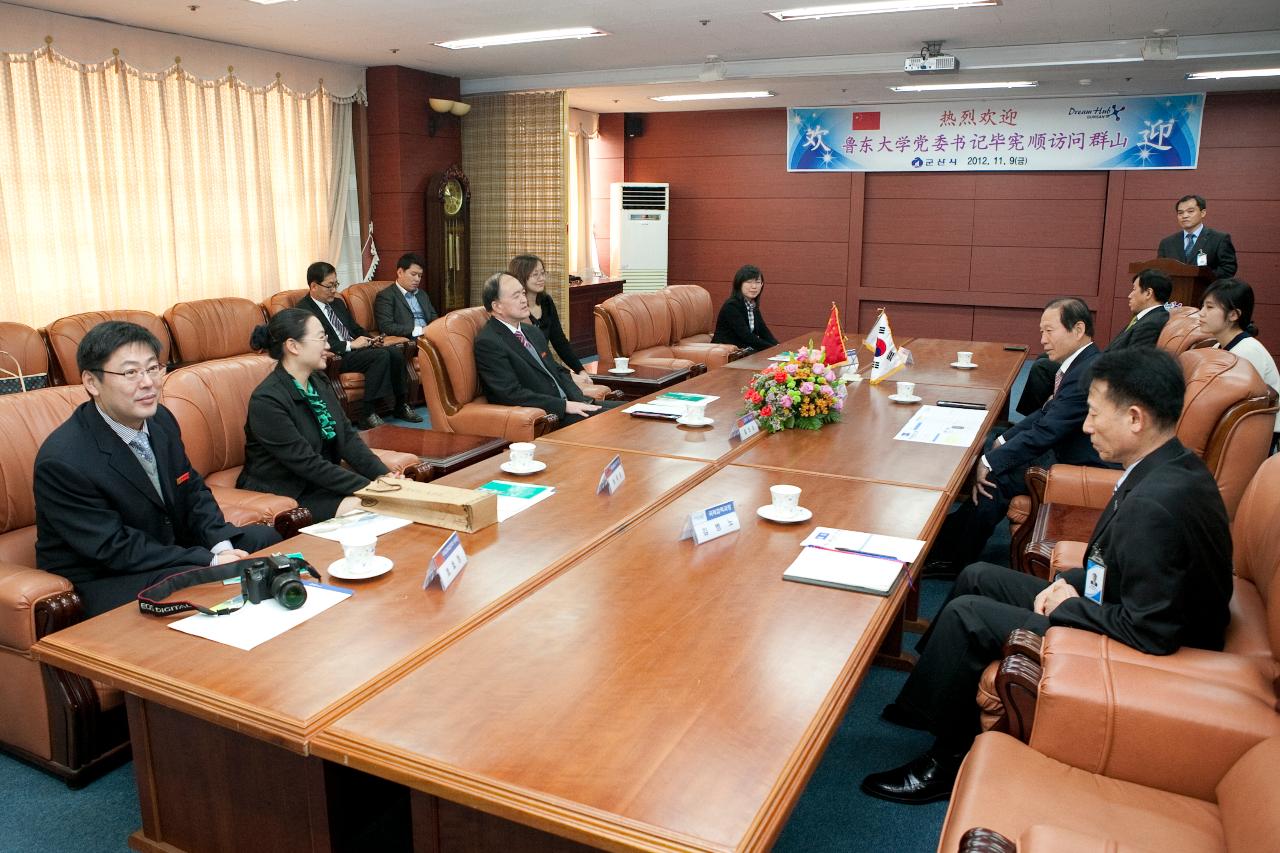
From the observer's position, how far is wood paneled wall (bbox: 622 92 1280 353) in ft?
27.0

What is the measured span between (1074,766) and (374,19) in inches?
211

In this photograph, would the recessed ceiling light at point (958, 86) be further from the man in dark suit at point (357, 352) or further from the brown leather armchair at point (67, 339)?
the brown leather armchair at point (67, 339)

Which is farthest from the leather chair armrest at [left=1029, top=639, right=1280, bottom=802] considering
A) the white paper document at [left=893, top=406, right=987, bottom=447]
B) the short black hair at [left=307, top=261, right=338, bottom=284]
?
the short black hair at [left=307, top=261, right=338, bottom=284]

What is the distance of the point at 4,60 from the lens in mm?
5148

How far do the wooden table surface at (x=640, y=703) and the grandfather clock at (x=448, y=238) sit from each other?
5996mm

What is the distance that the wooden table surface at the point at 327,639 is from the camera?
5.15ft

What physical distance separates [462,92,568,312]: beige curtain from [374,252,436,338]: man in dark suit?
1348 millimetres

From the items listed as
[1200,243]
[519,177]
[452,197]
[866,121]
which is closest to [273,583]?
[452,197]

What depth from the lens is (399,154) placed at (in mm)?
7387

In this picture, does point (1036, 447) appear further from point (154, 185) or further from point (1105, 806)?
point (154, 185)

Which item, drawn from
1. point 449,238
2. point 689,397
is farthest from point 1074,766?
point 449,238

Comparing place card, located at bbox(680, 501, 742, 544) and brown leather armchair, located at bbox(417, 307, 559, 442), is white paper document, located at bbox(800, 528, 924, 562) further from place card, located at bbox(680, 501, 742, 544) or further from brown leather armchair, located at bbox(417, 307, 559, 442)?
brown leather armchair, located at bbox(417, 307, 559, 442)

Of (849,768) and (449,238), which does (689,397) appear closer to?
(849,768)

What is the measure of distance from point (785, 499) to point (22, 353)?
433 cm
